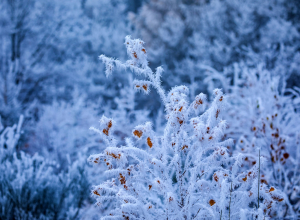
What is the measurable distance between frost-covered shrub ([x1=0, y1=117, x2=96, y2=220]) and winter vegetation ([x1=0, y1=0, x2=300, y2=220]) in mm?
11

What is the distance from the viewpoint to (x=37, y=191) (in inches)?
96.3

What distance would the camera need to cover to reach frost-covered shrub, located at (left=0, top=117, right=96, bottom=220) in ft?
7.51

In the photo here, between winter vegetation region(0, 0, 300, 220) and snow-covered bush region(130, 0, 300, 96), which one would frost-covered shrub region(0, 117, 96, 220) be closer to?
winter vegetation region(0, 0, 300, 220)

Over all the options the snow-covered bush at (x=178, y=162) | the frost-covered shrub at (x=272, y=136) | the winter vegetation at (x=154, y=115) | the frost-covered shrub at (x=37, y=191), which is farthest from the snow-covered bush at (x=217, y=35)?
the snow-covered bush at (x=178, y=162)

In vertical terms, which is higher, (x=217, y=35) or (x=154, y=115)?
(x=217, y=35)

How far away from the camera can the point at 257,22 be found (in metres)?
6.96

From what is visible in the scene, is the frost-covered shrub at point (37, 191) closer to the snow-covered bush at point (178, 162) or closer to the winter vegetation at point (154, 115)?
the winter vegetation at point (154, 115)

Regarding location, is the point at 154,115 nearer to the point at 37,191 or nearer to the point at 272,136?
the point at 272,136

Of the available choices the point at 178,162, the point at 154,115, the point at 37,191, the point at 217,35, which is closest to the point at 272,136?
the point at 178,162

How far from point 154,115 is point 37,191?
4.22 metres

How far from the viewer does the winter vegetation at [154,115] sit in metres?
1.38

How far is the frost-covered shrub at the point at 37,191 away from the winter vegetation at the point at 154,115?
1 centimetres

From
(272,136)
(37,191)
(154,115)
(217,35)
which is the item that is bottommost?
(37,191)

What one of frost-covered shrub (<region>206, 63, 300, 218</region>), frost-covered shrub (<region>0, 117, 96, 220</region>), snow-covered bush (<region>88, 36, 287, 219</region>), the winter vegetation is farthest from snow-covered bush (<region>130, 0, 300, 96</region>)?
snow-covered bush (<region>88, 36, 287, 219</region>)
